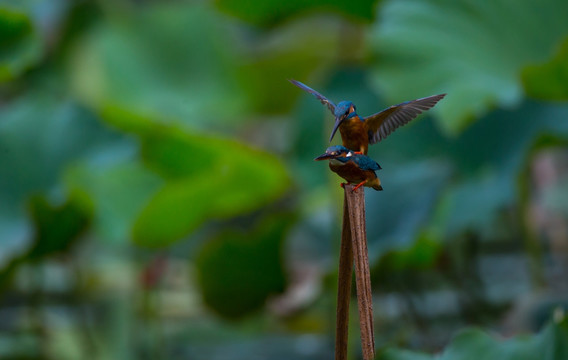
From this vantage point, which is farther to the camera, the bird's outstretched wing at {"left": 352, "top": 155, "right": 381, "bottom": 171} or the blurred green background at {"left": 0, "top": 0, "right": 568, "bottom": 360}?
the blurred green background at {"left": 0, "top": 0, "right": 568, "bottom": 360}

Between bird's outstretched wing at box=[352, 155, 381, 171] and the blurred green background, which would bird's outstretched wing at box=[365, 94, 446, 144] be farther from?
the blurred green background

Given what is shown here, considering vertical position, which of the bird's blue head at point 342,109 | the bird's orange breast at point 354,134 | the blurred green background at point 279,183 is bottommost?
the bird's orange breast at point 354,134

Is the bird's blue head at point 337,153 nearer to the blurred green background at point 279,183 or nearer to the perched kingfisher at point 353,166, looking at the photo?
the perched kingfisher at point 353,166

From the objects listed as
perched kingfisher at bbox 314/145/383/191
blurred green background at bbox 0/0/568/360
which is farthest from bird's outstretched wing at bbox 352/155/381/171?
blurred green background at bbox 0/0/568/360

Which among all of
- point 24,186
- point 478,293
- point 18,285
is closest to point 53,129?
point 24,186

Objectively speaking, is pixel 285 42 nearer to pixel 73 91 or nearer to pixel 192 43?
pixel 192 43

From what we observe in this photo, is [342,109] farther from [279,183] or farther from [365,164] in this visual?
[279,183]

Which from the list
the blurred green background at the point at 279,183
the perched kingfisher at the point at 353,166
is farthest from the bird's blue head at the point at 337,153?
the blurred green background at the point at 279,183
